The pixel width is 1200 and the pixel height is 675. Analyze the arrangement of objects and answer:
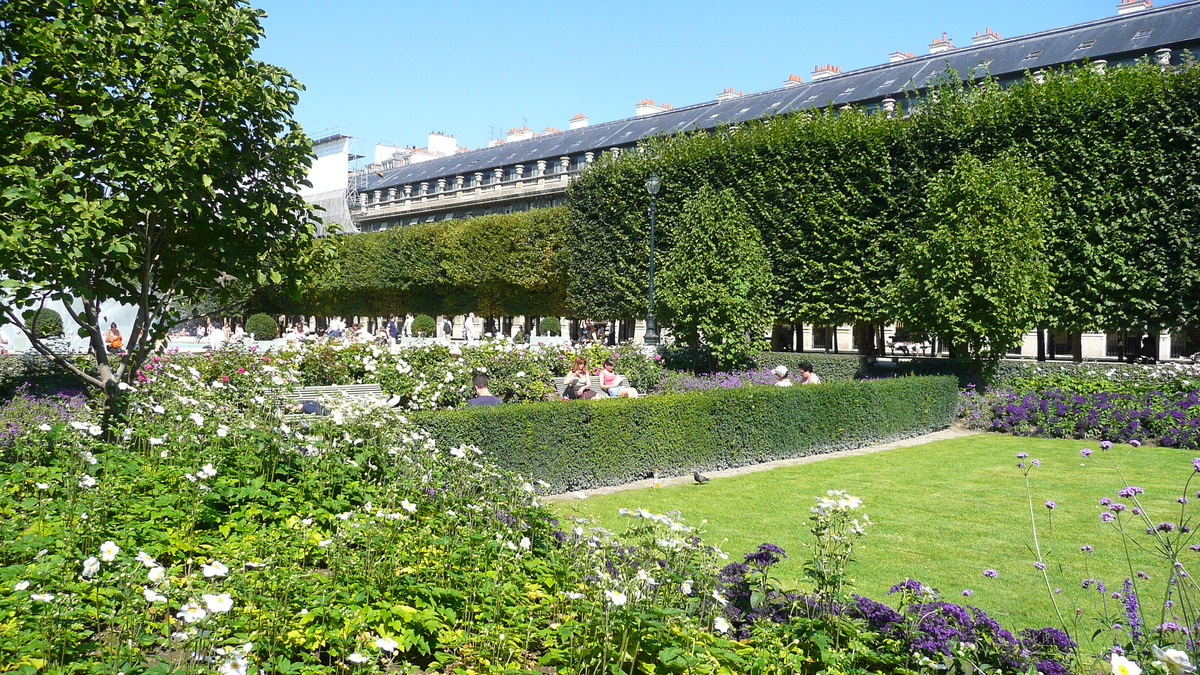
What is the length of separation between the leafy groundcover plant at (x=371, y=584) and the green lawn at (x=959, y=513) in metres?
0.63

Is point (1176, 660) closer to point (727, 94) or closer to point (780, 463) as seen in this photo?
point (780, 463)

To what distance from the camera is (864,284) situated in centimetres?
2277

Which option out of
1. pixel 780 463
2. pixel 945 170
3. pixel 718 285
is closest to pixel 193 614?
pixel 780 463

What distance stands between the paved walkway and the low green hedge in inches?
4.1

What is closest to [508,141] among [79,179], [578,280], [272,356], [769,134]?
[578,280]

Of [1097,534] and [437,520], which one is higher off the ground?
[437,520]

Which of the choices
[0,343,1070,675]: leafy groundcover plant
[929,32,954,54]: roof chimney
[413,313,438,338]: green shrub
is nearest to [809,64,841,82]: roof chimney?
[929,32,954,54]: roof chimney

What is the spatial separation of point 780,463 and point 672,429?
2031 millimetres

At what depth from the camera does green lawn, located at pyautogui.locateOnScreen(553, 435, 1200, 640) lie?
6.27m

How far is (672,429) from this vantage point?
10.8m

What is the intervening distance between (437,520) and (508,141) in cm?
5863

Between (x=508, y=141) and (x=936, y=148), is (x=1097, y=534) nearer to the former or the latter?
(x=936, y=148)

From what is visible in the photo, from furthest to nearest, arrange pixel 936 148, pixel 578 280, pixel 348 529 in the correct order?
pixel 578 280
pixel 936 148
pixel 348 529

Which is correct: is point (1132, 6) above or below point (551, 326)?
above
